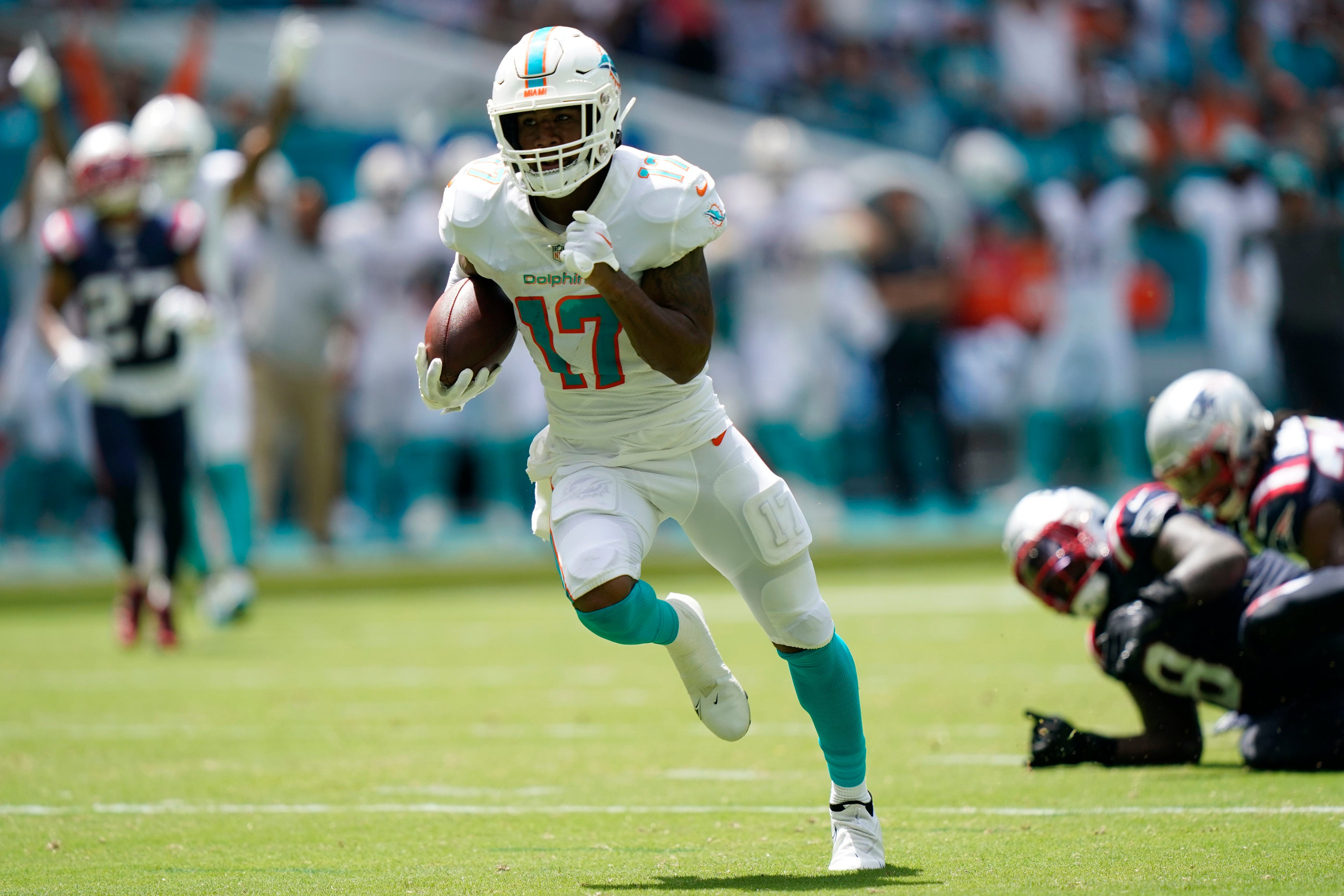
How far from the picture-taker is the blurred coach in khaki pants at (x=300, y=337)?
10.9m

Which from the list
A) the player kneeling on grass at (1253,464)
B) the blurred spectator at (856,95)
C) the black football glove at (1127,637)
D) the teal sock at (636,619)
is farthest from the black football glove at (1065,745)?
the blurred spectator at (856,95)

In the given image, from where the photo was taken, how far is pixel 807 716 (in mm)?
6066

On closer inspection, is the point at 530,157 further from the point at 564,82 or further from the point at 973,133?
the point at 973,133

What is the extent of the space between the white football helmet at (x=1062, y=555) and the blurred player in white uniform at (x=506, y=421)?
6.90 meters

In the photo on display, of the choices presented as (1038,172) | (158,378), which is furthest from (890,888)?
(1038,172)

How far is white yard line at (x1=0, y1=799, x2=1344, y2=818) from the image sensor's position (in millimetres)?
4176

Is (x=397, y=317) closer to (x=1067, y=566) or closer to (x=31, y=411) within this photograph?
(x=31, y=411)

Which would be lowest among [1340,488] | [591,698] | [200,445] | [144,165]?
[200,445]

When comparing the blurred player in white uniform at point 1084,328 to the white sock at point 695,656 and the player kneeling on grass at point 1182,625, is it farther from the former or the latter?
the white sock at point 695,656

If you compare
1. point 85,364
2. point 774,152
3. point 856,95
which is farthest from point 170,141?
point 856,95

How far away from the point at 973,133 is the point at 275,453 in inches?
239

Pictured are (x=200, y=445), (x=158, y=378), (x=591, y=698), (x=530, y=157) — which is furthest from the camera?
(x=200, y=445)

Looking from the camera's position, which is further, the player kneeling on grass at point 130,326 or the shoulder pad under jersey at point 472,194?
the player kneeling on grass at point 130,326

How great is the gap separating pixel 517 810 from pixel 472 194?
1.58 m
